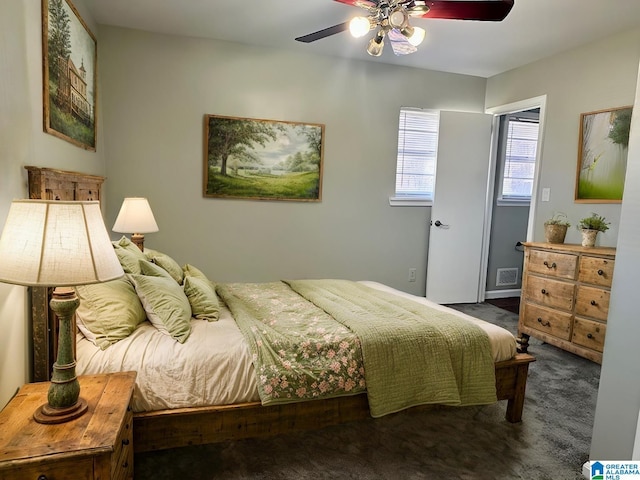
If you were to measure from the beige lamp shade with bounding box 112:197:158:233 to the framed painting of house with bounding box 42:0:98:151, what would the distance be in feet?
1.67

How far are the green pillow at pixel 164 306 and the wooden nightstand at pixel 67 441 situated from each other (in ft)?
1.34

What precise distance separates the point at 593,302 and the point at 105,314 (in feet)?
10.7

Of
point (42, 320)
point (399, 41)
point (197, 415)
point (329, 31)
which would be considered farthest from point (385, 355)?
point (329, 31)

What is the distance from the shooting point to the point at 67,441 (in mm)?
1184

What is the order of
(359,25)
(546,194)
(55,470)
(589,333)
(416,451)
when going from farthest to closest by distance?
(546,194), (589,333), (359,25), (416,451), (55,470)

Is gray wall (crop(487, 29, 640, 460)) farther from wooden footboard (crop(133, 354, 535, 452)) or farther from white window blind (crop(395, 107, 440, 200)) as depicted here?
wooden footboard (crop(133, 354, 535, 452))

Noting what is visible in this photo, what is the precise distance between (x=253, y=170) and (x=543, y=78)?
2.97 meters

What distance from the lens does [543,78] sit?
156 inches

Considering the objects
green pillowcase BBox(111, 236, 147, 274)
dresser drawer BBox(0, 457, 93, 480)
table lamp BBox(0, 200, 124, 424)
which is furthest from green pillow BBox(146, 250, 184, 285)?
dresser drawer BBox(0, 457, 93, 480)

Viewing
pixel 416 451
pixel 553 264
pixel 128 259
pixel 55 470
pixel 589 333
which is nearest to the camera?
pixel 55 470

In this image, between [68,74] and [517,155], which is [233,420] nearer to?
[68,74]

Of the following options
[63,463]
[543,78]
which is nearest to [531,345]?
[543,78]

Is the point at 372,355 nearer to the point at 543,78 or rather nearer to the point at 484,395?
the point at 484,395

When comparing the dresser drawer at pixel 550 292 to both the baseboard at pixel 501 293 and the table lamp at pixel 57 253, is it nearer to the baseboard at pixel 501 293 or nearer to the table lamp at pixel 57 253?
the baseboard at pixel 501 293
